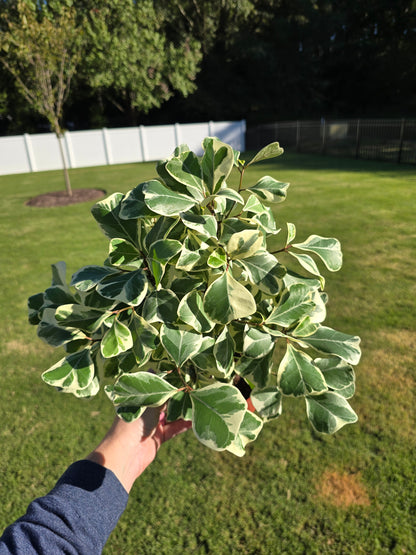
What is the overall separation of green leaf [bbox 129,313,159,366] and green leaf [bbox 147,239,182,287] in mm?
130

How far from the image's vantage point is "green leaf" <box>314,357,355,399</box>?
3.40 feet

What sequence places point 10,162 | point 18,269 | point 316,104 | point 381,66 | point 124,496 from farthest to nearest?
point 381,66
point 316,104
point 10,162
point 18,269
point 124,496

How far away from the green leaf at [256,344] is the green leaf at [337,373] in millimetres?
203

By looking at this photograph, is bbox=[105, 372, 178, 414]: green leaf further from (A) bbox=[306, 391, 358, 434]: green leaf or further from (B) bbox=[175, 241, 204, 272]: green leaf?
(A) bbox=[306, 391, 358, 434]: green leaf

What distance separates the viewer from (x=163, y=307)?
3.13 feet

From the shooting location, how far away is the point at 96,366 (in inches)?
43.8

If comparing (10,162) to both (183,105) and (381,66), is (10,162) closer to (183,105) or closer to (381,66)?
(183,105)

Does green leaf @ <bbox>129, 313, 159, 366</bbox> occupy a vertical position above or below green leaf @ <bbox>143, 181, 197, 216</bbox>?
below

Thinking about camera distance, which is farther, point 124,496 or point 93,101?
point 93,101

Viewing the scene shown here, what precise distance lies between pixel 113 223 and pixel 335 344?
2.42 ft

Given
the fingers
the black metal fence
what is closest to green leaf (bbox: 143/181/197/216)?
the fingers

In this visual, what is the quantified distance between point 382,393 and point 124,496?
241 centimetres

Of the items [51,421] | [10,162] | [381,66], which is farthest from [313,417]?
[381,66]

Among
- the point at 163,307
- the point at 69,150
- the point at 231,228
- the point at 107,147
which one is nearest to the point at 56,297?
the point at 163,307
